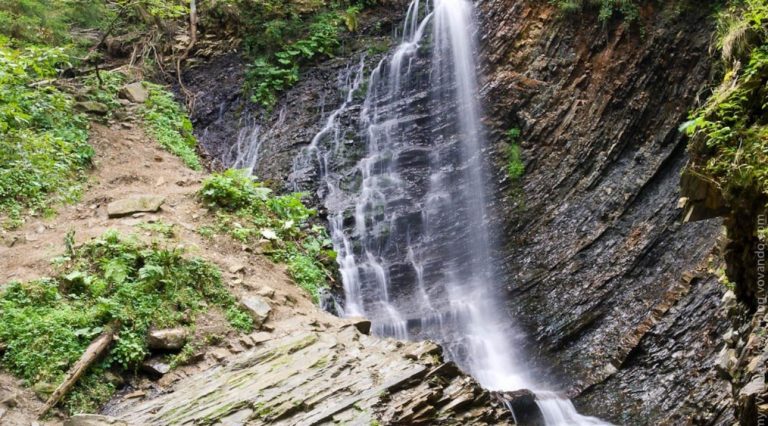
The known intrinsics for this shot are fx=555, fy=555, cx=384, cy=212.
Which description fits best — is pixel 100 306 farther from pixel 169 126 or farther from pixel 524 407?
pixel 169 126

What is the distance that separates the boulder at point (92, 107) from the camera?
41.7 ft

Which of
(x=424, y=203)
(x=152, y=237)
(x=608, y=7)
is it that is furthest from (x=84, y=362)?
(x=608, y=7)

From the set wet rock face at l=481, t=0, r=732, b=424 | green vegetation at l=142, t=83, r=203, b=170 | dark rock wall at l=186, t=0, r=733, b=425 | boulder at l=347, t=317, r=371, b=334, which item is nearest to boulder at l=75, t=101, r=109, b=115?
green vegetation at l=142, t=83, r=203, b=170

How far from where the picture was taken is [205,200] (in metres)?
9.78

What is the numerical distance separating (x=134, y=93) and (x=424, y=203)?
8057 mm

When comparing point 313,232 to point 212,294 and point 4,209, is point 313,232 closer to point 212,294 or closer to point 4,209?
point 212,294

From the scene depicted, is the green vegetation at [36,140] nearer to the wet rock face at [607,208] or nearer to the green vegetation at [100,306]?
the green vegetation at [100,306]

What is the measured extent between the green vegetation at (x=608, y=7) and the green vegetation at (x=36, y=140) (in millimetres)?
11544

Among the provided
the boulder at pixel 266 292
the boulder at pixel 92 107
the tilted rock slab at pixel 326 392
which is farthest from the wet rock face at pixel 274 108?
the tilted rock slab at pixel 326 392

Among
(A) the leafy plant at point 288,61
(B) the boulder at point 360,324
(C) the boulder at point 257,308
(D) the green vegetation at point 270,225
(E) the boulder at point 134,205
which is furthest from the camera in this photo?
(A) the leafy plant at point 288,61

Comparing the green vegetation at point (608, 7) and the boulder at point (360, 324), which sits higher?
the green vegetation at point (608, 7)

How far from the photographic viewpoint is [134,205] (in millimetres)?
8977

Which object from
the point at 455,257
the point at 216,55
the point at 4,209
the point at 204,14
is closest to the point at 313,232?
the point at 455,257

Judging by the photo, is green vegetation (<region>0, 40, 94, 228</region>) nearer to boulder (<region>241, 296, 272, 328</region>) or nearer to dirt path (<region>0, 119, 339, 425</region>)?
dirt path (<region>0, 119, 339, 425</region>)
